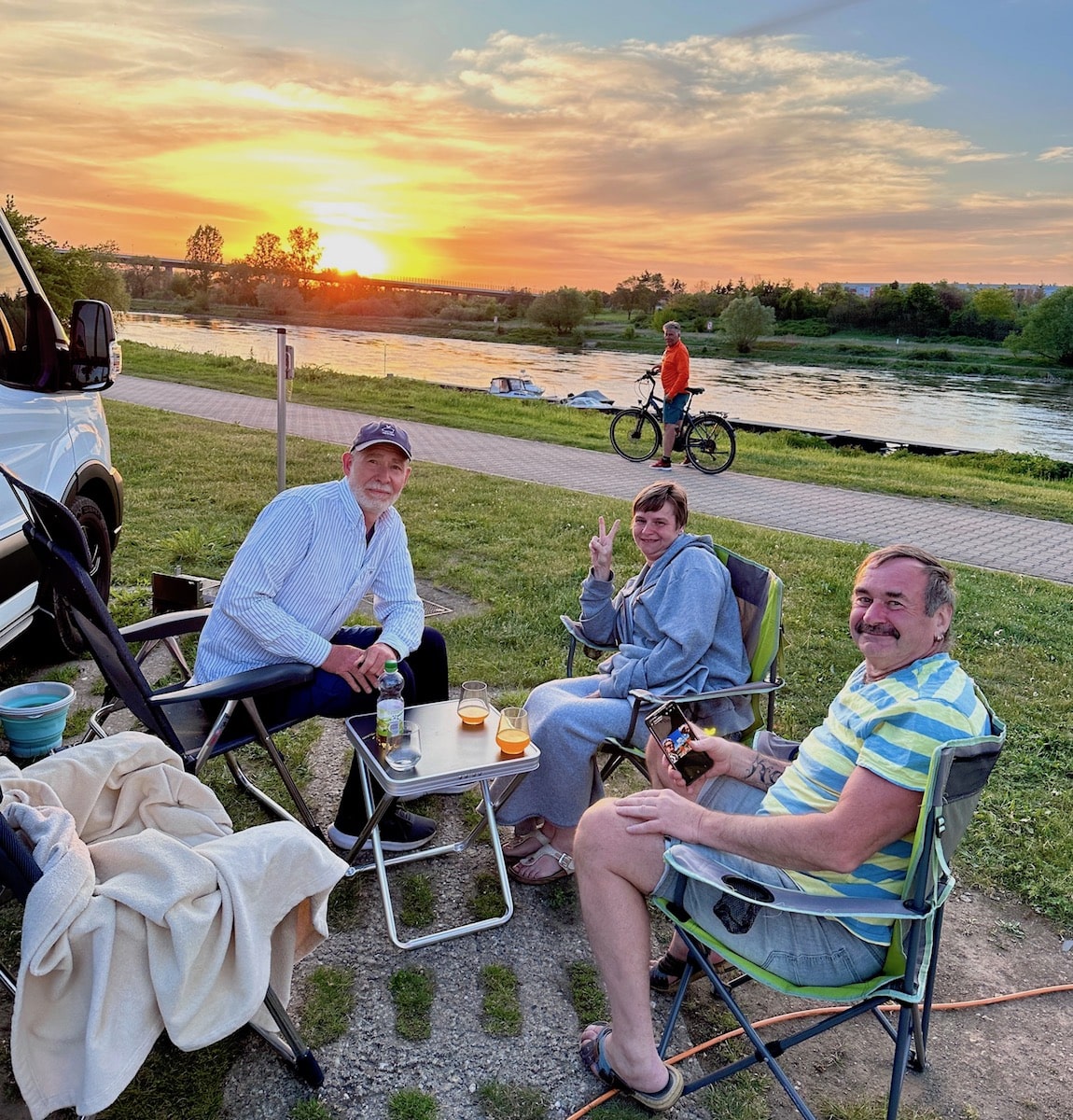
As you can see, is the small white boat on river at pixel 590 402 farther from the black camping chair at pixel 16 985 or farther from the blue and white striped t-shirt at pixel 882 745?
the black camping chair at pixel 16 985

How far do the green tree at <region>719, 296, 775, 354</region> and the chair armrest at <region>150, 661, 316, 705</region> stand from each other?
67.1 metres

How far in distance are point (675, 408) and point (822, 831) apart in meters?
10.3

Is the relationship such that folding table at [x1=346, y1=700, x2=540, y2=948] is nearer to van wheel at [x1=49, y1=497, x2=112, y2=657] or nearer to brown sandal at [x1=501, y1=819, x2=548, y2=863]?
brown sandal at [x1=501, y1=819, x2=548, y2=863]

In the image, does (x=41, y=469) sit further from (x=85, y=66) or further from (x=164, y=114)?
(x=164, y=114)

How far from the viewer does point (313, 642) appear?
2.76 m

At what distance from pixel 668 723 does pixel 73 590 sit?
1.76 meters

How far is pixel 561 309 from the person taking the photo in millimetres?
69812

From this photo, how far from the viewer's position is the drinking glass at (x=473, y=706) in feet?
9.05

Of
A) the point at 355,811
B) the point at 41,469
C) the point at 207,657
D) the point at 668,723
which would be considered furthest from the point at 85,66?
the point at 668,723

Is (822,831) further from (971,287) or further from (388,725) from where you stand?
(971,287)

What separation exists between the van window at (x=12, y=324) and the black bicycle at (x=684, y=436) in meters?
9.04

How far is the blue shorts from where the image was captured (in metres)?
11.6

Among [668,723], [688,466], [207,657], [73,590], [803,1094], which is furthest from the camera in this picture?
[688,466]

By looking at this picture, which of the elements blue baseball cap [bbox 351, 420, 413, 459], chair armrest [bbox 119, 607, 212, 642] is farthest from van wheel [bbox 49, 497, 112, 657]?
blue baseball cap [bbox 351, 420, 413, 459]
